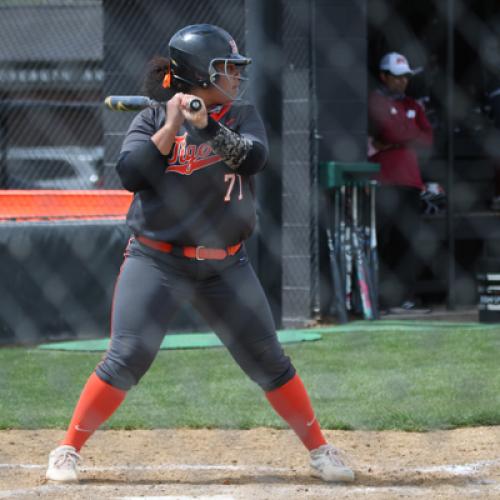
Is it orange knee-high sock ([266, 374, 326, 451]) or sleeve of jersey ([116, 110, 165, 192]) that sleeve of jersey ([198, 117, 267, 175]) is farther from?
orange knee-high sock ([266, 374, 326, 451])

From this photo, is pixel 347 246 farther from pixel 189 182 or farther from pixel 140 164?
pixel 140 164

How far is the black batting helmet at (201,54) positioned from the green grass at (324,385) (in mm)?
1756

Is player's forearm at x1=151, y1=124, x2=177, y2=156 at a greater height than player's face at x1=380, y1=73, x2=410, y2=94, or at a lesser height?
greater

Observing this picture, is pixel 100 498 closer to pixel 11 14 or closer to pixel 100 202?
pixel 100 202

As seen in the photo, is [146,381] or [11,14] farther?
[11,14]

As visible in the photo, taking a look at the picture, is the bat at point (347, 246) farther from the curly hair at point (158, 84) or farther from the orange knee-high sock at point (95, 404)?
the orange knee-high sock at point (95, 404)

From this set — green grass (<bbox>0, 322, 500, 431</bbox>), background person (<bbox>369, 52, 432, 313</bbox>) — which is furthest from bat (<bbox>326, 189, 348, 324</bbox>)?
green grass (<bbox>0, 322, 500, 431</bbox>)

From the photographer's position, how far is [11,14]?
12.0 metres

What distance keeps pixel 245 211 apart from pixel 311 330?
430 cm

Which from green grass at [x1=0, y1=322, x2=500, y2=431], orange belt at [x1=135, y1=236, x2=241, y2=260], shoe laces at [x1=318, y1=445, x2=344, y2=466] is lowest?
green grass at [x1=0, y1=322, x2=500, y2=431]

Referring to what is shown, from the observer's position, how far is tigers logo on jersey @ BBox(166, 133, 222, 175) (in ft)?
12.6

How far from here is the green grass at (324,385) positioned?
16.9 feet

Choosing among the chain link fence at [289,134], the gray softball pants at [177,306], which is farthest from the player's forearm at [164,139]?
the chain link fence at [289,134]

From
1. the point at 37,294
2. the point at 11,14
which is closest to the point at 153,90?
the point at 37,294
